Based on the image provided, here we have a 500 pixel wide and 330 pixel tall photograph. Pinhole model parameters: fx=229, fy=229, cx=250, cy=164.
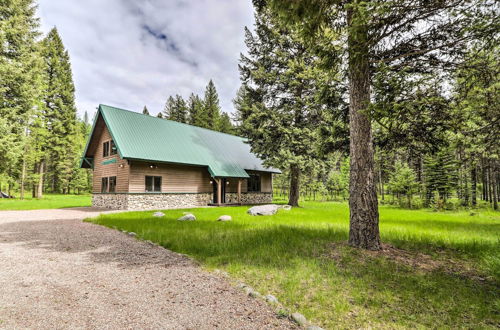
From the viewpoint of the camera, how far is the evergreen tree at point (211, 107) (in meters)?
44.1

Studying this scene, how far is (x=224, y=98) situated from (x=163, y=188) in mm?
35593

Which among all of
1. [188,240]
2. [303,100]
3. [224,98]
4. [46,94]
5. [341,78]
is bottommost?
→ [188,240]

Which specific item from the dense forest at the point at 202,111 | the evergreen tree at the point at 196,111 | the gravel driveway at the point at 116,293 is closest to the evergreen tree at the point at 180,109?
the dense forest at the point at 202,111

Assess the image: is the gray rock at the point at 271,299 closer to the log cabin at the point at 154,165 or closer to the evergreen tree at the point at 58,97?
the log cabin at the point at 154,165

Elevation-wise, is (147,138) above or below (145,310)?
above

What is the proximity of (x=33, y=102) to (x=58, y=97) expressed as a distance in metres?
11.6

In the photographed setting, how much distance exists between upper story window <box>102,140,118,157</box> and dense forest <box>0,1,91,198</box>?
235 inches

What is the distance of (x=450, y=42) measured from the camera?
4.87m

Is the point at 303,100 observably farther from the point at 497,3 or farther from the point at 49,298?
the point at 49,298

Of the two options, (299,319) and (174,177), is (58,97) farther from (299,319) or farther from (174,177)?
(299,319)

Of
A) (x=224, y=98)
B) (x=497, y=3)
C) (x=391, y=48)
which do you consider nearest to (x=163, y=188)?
(x=391, y=48)

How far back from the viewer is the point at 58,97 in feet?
94.8

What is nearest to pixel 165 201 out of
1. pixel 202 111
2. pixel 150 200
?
pixel 150 200

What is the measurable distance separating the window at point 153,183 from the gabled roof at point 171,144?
1.70 metres
